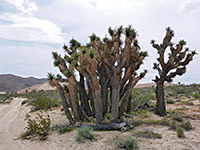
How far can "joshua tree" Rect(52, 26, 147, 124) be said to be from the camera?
7672 mm

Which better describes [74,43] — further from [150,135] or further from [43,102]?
[43,102]

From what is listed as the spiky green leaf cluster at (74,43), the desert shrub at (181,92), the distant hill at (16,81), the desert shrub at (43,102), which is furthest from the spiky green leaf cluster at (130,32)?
the distant hill at (16,81)

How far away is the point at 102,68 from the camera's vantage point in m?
9.45

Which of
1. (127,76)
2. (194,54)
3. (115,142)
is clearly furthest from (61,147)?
(194,54)

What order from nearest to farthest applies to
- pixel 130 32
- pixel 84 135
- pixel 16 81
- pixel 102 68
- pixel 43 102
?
pixel 84 135, pixel 130 32, pixel 102 68, pixel 43 102, pixel 16 81

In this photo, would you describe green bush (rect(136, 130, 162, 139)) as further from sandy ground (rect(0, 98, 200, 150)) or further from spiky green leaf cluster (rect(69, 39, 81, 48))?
spiky green leaf cluster (rect(69, 39, 81, 48))

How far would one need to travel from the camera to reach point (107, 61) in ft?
27.6

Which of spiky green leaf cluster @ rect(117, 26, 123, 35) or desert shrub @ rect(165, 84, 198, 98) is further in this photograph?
desert shrub @ rect(165, 84, 198, 98)

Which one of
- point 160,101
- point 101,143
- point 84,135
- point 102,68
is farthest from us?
point 160,101

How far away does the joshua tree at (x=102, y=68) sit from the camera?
302 inches

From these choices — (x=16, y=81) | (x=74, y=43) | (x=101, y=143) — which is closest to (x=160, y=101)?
(x=101, y=143)

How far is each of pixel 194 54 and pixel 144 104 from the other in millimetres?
5577

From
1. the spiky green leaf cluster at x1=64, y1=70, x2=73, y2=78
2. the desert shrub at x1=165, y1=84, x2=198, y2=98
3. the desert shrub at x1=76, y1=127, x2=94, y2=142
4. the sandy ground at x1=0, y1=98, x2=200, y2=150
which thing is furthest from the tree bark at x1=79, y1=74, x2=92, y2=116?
the desert shrub at x1=165, y1=84, x2=198, y2=98

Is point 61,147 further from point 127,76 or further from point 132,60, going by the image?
point 132,60
